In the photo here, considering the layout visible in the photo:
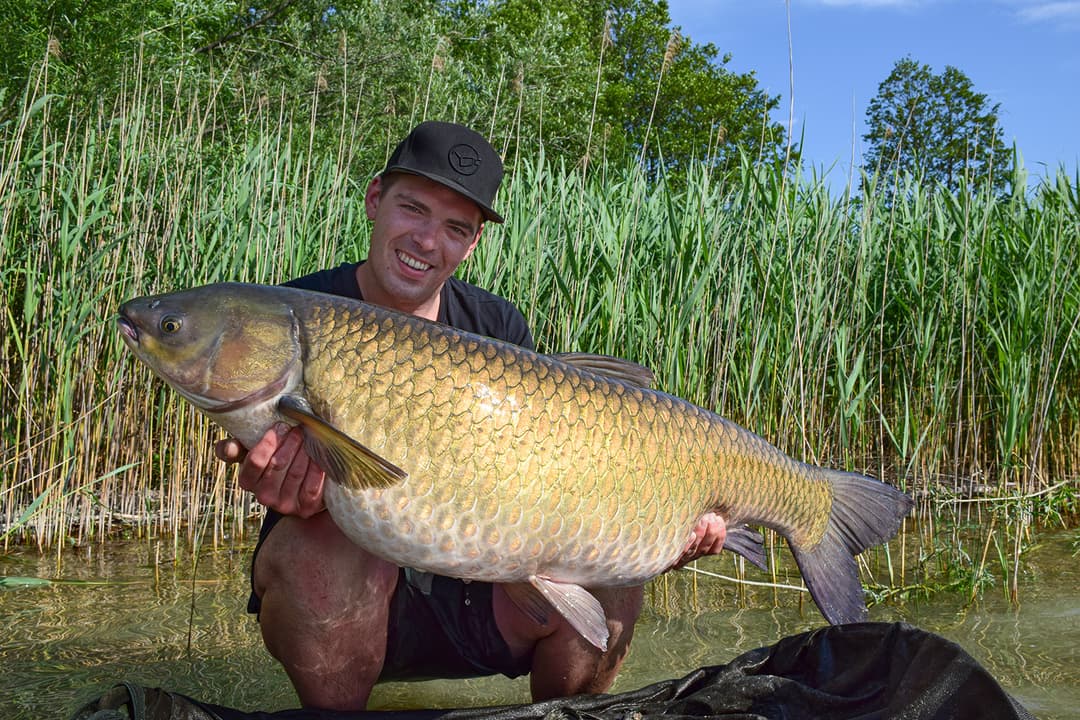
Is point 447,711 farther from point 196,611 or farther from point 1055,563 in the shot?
point 1055,563

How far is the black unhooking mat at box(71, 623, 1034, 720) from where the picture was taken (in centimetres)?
175

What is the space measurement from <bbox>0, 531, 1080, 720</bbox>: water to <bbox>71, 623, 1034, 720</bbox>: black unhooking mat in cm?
52

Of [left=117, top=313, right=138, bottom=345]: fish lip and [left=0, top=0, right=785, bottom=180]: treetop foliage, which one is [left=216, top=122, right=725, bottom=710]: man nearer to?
[left=117, top=313, right=138, bottom=345]: fish lip

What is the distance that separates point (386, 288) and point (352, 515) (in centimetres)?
74

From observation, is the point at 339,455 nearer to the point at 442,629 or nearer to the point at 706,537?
the point at 442,629

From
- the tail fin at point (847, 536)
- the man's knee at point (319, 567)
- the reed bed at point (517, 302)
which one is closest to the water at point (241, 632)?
the reed bed at point (517, 302)

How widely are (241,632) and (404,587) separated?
1.01 m

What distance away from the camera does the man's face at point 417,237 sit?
7.48 feet

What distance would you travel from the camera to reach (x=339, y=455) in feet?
5.38

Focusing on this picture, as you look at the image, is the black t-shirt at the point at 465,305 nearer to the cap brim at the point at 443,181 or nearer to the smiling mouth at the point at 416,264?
the smiling mouth at the point at 416,264

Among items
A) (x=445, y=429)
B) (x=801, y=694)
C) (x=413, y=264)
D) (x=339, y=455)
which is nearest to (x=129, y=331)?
(x=339, y=455)

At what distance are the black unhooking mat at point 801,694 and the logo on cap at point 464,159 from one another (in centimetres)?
114

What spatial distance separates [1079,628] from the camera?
9.70ft

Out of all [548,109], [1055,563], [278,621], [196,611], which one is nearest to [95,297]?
[196,611]
